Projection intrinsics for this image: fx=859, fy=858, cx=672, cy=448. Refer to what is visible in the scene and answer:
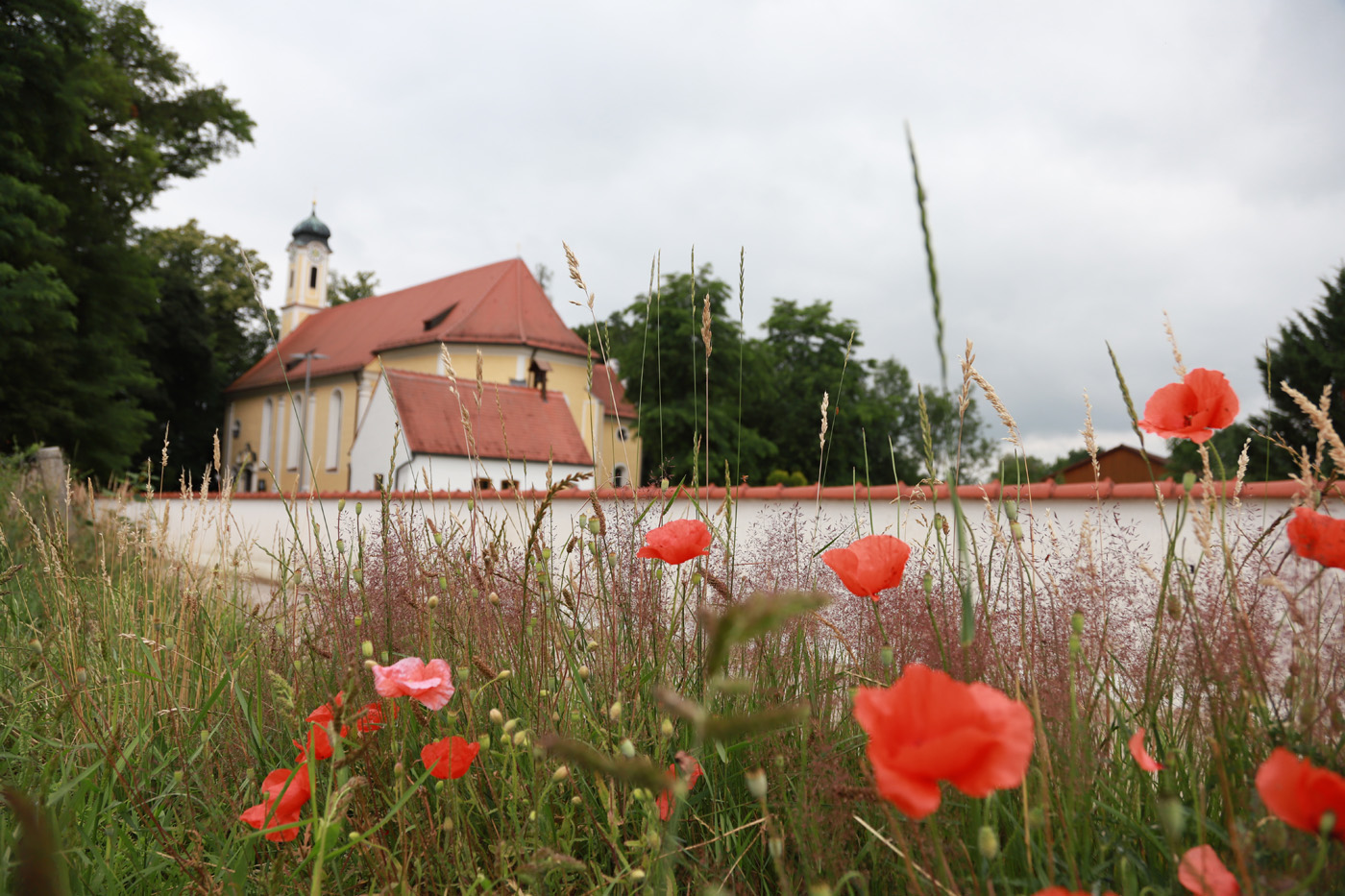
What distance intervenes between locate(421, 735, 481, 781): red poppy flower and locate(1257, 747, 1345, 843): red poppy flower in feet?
3.66

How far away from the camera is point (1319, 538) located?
1256 mm

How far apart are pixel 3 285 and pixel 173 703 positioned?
60.7 feet

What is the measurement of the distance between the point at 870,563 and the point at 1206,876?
0.64 meters

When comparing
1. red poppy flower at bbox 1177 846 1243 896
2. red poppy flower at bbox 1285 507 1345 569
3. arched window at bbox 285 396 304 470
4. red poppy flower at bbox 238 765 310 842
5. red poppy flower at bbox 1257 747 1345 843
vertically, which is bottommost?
red poppy flower at bbox 238 765 310 842

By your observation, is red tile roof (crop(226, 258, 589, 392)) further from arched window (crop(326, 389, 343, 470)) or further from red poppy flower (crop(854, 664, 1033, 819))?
red poppy flower (crop(854, 664, 1033, 819))

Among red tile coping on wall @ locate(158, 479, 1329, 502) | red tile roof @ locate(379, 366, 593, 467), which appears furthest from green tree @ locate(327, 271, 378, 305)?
red tile coping on wall @ locate(158, 479, 1329, 502)

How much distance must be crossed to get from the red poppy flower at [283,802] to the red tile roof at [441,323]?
34.3 meters

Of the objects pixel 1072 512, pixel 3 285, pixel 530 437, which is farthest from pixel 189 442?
pixel 1072 512

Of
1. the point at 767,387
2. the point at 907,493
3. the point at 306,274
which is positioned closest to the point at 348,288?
the point at 306,274

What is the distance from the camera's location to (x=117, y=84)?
19.9m

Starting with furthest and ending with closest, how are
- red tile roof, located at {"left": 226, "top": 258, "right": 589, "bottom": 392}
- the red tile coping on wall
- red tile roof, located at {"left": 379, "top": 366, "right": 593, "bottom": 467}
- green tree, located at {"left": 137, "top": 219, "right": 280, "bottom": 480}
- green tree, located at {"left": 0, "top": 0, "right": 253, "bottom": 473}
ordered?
red tile roof, located at {"left": 226, "top": 258, "right": 589, "bottom": 392} < green tree, located at {"left": 137, "top": 219, "right": 280, "bottom": 480} < red tile roof, located at {"left": 379, "top": 366, "right": 593, "bottom": 467} < green tree, located at {"left": 0, "top": 0, "right": 253, "bottom": 473} < the red tile coping on wall

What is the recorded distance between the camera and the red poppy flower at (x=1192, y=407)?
1497 mm

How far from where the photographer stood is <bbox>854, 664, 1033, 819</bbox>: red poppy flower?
0.76 m

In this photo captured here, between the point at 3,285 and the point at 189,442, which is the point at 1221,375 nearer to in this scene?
the point at 3,285
